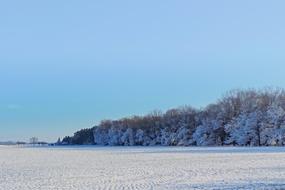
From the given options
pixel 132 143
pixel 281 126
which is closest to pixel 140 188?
pixel 281 126

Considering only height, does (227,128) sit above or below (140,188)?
above

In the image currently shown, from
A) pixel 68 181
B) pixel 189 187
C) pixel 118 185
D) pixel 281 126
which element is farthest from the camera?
pixel 281 126

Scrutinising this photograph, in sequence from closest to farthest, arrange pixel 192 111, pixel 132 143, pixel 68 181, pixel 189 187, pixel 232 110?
pixel 189 187, pixel 68 181, pixel 232 110, pixel 192 111, pixel 132 143

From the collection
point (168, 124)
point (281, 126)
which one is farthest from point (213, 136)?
point (168, 124)

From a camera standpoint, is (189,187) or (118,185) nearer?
(189,187)

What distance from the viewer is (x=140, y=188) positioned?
2358 cm

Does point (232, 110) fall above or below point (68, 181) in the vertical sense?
above

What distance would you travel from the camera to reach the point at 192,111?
14650cm

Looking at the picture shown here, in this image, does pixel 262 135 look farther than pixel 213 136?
No

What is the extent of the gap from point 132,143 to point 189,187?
5986 inches

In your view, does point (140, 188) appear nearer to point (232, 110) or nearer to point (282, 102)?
point (282, 102)

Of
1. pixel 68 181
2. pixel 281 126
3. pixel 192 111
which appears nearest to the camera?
pixel 68 181

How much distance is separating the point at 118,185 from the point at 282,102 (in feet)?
283

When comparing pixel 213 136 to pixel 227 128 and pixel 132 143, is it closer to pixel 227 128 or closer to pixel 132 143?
pixel 227 128
